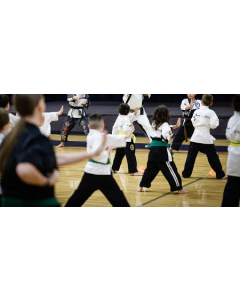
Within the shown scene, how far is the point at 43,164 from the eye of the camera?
226 cm

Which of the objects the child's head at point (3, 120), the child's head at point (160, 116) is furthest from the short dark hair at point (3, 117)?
the child's head at point (160, 116)

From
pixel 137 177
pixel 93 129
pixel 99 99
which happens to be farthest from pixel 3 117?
pixel 99 99

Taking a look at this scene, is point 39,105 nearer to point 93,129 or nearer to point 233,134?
point 93,129

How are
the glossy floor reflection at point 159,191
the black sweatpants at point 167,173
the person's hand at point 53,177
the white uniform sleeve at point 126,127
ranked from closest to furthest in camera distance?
the person's hand at point 53,177 < the glossy floor reflection at point 159,191 < the black sweatpants at point 167,173 < the white uniform sleeve at point 126,127

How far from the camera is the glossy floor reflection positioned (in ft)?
17.0

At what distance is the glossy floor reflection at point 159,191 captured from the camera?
5180mm

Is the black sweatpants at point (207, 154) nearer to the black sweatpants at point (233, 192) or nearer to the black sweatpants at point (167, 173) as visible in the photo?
the black sweatpants at point (167, 173)

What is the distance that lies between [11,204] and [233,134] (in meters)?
2.33

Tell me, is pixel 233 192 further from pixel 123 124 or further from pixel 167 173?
pixel 123 124

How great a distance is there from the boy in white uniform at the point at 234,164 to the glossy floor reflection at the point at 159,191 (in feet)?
3.83

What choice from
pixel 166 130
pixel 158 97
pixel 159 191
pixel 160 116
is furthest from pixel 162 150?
pixel 158 97

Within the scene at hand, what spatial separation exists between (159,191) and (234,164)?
6.80ft


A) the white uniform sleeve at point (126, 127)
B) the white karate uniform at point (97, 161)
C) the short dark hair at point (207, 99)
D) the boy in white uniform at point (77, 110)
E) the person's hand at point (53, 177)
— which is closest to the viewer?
the person's hand at point (53, 177)

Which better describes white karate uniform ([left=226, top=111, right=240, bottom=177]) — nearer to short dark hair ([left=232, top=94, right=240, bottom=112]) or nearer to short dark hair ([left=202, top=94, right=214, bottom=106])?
short dark hair ([left=232, top=94, right=240, bottom=112])
